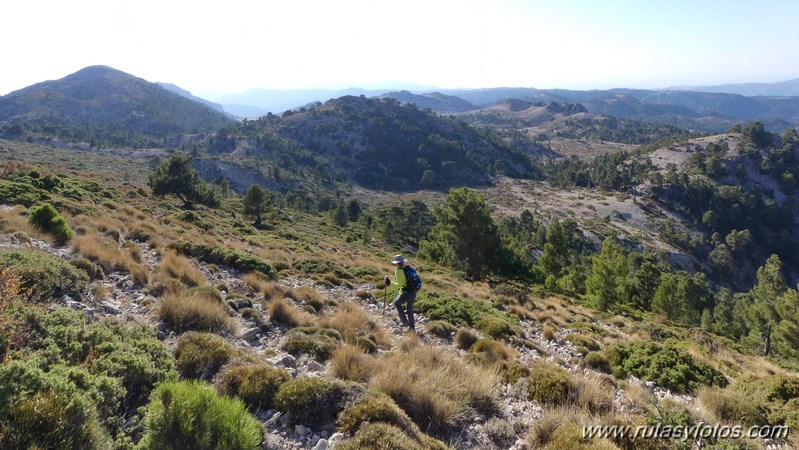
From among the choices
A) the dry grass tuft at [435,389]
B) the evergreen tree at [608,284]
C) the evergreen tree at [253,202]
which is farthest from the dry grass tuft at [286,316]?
the evergreen tree at [253,202]

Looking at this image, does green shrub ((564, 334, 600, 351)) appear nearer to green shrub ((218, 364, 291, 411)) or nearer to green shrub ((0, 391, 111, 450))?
green shrub ((218, 364, 291, 411))

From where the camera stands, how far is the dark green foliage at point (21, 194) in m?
18.9

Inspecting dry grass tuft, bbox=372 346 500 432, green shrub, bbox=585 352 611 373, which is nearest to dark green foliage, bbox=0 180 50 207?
dry grass tuft, bbox=372 346 500 432

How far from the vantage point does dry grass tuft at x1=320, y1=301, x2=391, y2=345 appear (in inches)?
385

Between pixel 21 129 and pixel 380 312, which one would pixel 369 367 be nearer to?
pixel 380 312

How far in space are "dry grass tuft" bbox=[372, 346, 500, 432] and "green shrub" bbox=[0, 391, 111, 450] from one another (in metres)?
3.50

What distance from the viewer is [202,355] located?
20.6 feet

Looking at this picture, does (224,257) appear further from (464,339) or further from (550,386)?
(550,386)

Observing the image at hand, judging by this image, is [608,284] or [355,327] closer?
[355,327]

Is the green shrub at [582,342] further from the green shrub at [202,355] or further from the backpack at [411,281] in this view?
the green shrub at [202,355]

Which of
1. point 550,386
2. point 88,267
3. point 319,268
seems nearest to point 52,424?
point 550,386

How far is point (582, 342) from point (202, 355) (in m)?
12.1

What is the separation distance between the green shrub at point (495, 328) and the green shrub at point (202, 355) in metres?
8.74

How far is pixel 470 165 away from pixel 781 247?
382 feet
